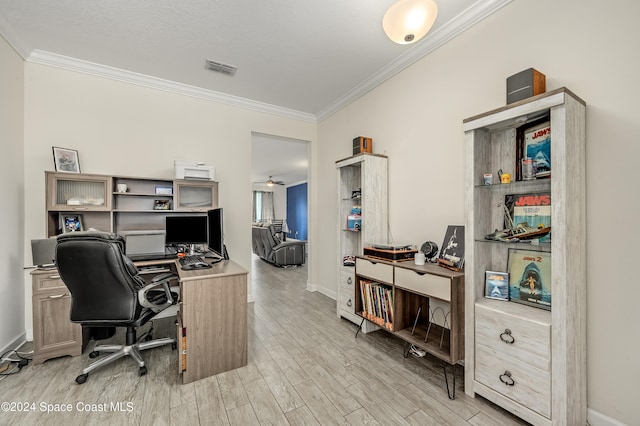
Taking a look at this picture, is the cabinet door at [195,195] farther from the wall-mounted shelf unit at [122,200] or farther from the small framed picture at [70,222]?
the small framed picture at [70,222]

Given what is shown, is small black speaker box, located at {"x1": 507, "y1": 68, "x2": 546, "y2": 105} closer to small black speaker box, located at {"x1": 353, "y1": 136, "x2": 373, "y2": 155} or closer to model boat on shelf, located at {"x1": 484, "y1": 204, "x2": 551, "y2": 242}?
model boat on shelf, located at {"x1": 484, "y1": 204, "x2": 551, "y2": 242}

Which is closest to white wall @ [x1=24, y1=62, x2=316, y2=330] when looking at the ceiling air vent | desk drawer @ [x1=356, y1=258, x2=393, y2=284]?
the ceiling air vent

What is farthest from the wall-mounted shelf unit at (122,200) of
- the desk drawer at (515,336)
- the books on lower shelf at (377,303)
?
the desk drawer at (515,336)

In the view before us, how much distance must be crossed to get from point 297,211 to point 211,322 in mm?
8501

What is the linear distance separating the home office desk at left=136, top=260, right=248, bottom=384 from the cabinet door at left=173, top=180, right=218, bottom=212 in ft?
4.08

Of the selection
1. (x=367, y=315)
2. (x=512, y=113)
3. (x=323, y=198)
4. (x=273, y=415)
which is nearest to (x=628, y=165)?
(x=512, y=113)

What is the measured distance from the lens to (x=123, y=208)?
2.96 meters

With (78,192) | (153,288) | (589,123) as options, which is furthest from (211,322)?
(589,123)

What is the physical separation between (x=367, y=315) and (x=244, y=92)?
10.3ft

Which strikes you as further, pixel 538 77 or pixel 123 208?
pixel 123 208

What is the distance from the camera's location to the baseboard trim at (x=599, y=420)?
138 cm

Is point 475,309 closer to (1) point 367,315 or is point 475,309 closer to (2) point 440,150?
(1) point 367,315

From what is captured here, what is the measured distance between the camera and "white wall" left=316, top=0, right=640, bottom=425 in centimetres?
137

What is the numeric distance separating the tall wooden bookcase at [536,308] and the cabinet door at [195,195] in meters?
2.79
